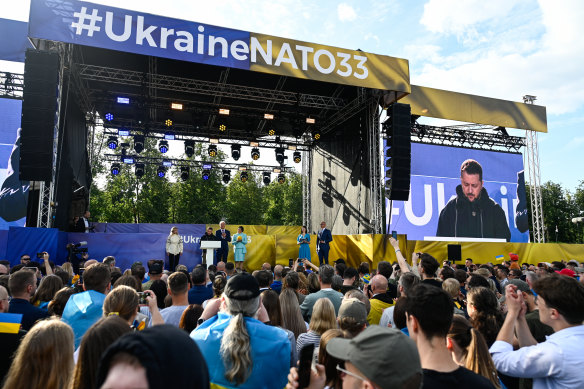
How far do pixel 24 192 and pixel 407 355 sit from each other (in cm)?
1670

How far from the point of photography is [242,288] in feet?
7.55

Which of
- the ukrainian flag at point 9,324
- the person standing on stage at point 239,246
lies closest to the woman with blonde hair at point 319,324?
the ukrainian flag at point 9,324

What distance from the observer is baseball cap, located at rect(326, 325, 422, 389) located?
4.17ft

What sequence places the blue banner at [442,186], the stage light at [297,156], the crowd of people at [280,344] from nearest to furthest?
the crowd of people at [280,344] → the blue banner at [442,186] → the stage light at [297,156]

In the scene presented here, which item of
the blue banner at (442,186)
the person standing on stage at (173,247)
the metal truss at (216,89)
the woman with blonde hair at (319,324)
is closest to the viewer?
the woman with blonde hair at (319,324)

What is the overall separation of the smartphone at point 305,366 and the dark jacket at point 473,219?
18.8 metres

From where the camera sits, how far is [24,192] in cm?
1422

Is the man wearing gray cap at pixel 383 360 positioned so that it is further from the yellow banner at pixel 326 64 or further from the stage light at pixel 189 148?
the stage light at pixel 189 148

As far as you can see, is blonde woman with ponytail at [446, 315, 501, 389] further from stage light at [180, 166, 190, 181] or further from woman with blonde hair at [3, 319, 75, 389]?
stage light at [180, 166, 190, 181]

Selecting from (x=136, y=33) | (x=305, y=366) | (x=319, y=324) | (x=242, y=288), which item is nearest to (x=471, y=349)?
(x=305, y=366)

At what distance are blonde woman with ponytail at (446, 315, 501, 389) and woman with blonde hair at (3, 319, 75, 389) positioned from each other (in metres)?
2.05

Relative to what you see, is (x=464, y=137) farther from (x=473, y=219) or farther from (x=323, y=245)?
(x=323, y=245)

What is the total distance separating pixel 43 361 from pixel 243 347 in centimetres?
94

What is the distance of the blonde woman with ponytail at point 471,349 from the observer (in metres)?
2.11
